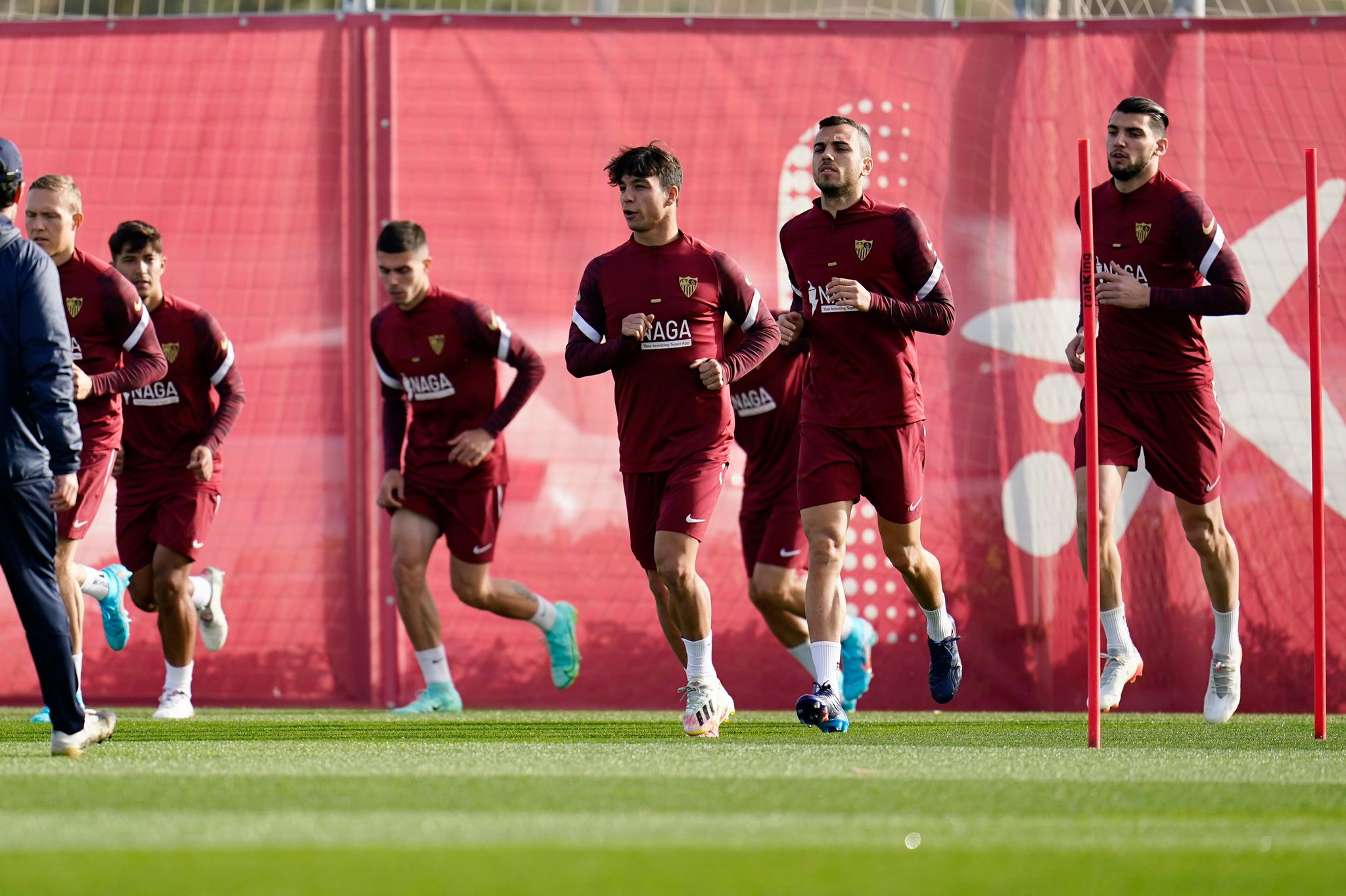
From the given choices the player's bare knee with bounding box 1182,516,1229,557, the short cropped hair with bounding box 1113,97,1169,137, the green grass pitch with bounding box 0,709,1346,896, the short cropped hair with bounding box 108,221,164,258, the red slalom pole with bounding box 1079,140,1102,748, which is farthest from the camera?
the short cropped hair with bounding box 108,221,164,258

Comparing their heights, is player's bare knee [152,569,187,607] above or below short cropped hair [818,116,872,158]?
below

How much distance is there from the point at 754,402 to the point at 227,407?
2521 millimetres

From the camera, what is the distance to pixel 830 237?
695cm

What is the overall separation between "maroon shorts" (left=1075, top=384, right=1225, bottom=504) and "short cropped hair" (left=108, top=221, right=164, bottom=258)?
432 cm

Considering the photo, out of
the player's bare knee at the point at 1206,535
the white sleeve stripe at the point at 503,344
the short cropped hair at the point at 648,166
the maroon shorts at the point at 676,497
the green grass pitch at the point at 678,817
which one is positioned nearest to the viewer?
the green grass pitch at the point at 678,817

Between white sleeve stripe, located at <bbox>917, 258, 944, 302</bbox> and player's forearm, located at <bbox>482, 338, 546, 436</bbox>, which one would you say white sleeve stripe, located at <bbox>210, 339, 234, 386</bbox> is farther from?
white sleeve stripe, located at <bbox>917, 258, 944, 302</bbox>

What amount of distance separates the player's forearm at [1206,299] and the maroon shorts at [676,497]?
1890 millimetres

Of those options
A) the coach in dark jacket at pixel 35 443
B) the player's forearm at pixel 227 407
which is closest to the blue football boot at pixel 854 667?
the player's forearm at pixel 227 407

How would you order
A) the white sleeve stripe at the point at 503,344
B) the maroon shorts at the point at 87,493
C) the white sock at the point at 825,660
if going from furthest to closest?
the white sleeve stripe at the point at 503,344 → the maroon shorts at the point at 87,493 → the white sock at the point at 825,660

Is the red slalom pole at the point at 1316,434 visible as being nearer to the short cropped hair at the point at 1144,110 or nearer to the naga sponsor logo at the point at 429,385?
the short cropped hair at the point at 1144,110

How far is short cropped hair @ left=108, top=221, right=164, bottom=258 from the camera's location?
8.23 metres

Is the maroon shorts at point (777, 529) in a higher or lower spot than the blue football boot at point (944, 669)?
higher

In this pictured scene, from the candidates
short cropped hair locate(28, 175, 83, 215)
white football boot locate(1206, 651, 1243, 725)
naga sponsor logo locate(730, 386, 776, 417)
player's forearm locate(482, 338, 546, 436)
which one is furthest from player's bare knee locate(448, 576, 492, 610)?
white football boot locate(1206, 651, 1243, 725)

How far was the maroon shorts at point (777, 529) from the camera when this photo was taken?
26.5 ft
